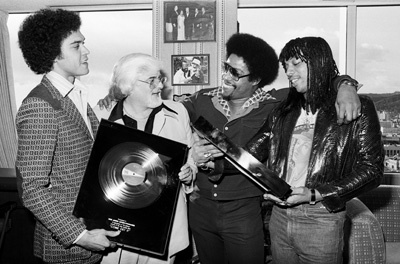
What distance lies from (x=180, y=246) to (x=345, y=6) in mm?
3801

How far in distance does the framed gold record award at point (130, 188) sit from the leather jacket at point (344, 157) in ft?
1.74

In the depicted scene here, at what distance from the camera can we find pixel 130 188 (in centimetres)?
165

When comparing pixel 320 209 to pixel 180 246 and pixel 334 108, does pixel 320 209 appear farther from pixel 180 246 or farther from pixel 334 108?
pixel 180 246

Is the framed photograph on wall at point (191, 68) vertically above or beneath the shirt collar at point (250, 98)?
above

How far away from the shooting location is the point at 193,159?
6.70 ft

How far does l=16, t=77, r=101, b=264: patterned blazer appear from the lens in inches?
58.6

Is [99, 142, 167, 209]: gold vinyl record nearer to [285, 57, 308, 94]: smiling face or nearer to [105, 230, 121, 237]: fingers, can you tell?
[105, 230, 121, 237]: fingers

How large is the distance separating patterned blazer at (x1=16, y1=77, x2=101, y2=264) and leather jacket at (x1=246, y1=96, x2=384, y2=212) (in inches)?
34.0

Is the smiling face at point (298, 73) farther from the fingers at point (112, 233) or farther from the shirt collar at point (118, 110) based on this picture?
the fingers at point (112, 233)

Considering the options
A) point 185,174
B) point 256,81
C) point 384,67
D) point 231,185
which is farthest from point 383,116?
point 185,174

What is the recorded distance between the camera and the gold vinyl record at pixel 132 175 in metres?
1.62

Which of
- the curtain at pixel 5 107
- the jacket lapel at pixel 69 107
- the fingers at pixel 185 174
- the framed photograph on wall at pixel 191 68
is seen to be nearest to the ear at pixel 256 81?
the fingers at pixel 185 174

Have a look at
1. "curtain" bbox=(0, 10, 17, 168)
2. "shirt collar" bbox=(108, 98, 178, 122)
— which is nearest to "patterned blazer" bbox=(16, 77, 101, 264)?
"shirt collar" bbox=(108, 98, 178, 122)

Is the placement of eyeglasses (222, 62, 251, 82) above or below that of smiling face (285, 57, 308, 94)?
above
